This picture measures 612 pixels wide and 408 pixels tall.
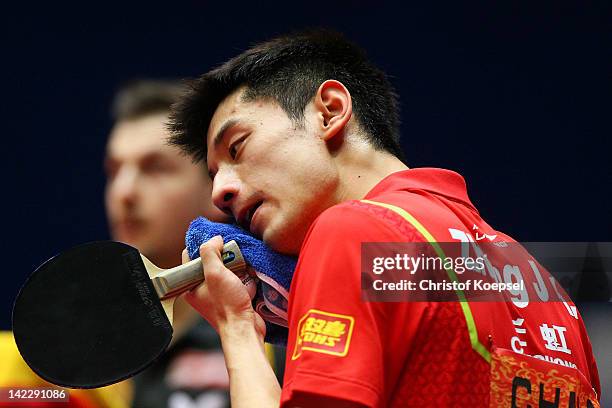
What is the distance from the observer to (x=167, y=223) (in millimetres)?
2123

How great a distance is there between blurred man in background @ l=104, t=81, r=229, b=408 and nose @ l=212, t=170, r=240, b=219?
63 cm

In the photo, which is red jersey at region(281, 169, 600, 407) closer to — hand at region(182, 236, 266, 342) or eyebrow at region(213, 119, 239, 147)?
hand at region(182, 236, 266, 342)

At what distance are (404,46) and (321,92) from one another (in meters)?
1.10

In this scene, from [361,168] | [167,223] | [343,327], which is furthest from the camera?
[167,223]

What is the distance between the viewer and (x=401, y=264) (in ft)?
3.47

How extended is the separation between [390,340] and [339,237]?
0.41ft

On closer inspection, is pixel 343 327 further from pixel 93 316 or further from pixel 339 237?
pixel 93 316

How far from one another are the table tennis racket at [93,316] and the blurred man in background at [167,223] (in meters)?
0.75

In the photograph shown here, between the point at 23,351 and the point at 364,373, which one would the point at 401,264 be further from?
the point at 23,351

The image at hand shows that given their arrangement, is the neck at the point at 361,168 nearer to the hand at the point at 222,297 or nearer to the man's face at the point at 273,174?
the man's face at the point at 273,174

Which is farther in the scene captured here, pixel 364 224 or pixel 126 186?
pixel 126 186

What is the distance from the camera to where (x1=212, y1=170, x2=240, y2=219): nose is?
1412 millimetres

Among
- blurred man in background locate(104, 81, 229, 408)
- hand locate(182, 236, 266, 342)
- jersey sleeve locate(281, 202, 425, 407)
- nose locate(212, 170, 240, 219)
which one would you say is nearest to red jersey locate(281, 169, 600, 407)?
jersey sleeve locate(281, 202, 425, 407)

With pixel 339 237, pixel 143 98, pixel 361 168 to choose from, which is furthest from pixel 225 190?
pixel 143 98
